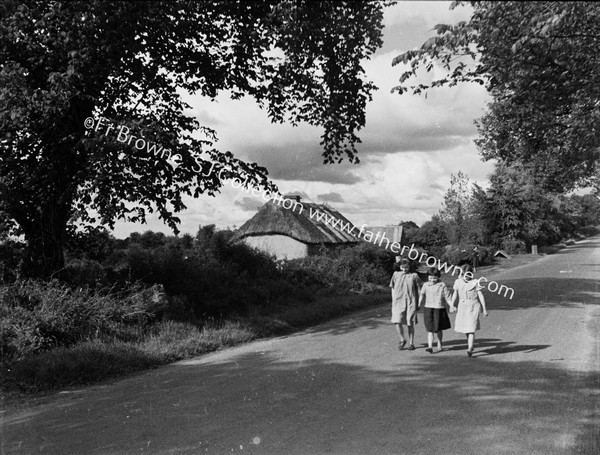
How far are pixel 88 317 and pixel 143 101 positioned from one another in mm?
5437

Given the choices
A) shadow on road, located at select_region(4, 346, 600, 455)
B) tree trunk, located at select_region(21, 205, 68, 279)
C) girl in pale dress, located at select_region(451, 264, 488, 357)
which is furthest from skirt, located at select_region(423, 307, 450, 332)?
tree trunk, located at select_region(21, 205, 68, 279)

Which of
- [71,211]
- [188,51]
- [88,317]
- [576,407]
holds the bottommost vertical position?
[576,407]

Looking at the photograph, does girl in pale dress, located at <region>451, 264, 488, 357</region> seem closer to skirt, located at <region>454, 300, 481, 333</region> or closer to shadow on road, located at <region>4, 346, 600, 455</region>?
skirt, located at <region>454, 300, 481, 333</region>

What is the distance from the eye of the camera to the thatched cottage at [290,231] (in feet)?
113

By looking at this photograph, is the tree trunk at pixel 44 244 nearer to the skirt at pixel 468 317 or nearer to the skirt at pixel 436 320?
the skirt at pixel 436 320

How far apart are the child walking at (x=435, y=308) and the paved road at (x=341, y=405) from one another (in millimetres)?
427

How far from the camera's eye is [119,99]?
12320mm

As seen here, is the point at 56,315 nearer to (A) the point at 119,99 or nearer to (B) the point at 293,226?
(A) the point at 119,99

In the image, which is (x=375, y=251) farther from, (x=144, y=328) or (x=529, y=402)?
(x=529, y=402)

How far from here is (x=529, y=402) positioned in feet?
20.4

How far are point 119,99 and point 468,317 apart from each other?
29.9 feet

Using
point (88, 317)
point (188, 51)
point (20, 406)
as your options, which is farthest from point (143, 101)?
point (20, 406)

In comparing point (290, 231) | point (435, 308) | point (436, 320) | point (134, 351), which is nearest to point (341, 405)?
point (436, 320)

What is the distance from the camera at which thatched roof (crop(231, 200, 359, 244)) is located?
34.7 meters
